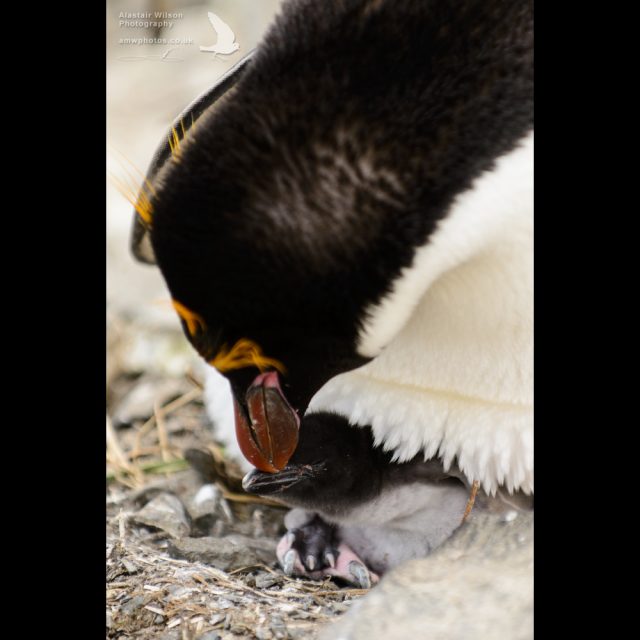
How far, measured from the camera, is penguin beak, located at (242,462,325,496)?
1.63 m

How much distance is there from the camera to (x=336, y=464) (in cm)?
167

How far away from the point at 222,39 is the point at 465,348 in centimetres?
59

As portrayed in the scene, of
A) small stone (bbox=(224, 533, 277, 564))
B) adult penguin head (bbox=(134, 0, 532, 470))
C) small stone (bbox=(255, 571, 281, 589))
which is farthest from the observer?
small stone (bbox=(224, 533, 277, 564))

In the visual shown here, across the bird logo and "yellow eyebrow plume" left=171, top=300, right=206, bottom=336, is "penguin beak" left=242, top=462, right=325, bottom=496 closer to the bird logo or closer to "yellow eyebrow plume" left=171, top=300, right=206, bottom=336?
"yellow eyebrow plume" left=171, top=300, right=206, bottom=336

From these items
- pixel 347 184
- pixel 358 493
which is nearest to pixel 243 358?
pixel 347 184

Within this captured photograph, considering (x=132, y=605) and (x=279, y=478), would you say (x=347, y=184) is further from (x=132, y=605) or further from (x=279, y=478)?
(x=132, y=605)

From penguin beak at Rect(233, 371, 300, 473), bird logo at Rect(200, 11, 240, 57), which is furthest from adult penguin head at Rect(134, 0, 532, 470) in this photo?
bird logo at Rect(200, 11, 240, 57)

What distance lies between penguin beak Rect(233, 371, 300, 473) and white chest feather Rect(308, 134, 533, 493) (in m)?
0.14

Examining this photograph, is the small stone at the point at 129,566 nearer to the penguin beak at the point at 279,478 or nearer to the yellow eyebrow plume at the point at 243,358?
the penguin beak at the point at 279,478

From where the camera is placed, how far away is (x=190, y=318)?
132 cm

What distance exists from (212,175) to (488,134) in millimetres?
357

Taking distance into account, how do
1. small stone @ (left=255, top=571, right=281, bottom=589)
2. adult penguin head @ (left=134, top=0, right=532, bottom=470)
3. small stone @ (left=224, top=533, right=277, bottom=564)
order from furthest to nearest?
small stone @ (left=224, top=533, right=277, bottom=564)
small stone @ (left=255, top=571, right=281, bottom=589)
adult penguin head @ (left=134, top=0, right=532, bottom=470)

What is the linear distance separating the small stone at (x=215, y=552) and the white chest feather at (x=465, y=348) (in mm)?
272

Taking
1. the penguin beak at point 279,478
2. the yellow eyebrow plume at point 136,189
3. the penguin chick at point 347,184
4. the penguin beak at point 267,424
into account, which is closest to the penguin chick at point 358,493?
the penguin beak at point 279,478
